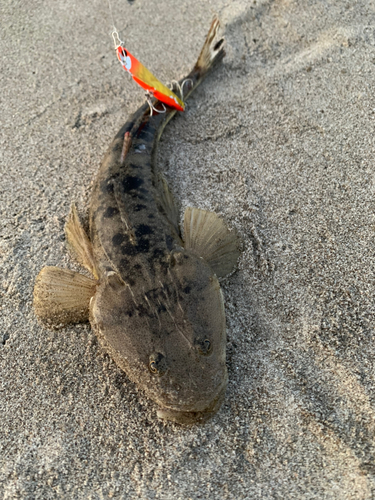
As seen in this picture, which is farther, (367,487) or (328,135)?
(328,135)

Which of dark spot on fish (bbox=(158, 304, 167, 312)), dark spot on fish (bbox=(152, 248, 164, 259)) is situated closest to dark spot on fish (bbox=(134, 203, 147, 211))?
dark spot on fish (bbox=(152, 248, 164, 259))

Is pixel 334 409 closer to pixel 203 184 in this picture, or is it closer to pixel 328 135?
pixel 203 184

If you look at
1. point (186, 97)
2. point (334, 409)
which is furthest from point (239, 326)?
point (186, 97)

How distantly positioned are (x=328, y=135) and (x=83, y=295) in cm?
250

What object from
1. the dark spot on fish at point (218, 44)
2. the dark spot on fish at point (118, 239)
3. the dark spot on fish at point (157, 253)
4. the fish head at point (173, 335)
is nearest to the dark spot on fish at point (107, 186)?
the dark spot on fish at point (118, 239)

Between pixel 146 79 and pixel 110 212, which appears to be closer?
pixel 110 212

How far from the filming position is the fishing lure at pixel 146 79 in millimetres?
3029

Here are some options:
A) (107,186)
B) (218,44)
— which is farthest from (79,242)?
(218,44)

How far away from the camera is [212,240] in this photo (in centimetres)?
288

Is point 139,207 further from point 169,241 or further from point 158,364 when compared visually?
point 158,364

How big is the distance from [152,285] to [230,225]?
3.24 feet

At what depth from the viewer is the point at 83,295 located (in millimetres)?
2633

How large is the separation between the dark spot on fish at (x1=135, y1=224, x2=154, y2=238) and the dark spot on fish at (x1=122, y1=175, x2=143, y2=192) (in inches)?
15.6

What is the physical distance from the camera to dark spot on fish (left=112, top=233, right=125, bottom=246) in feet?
8.63
